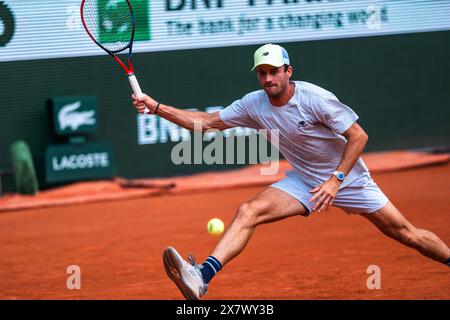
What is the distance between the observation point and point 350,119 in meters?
5.20

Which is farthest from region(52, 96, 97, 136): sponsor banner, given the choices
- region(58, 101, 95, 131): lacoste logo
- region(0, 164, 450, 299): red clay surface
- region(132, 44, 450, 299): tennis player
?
region(132, 44, 450, 299): tennis player

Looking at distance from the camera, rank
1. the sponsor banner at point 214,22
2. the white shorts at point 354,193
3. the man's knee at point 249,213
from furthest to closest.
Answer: the sponsor banner at point 214,22 < the white shorts at point 354,193 < the man's knee at point 249,213

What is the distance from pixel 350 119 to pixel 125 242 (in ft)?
13.3

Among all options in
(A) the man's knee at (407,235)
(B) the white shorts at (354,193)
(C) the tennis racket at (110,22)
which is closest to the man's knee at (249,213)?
(B) the white shorts at (354,193)

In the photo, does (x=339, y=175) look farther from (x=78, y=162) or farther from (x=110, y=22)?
(x=78, y=162)

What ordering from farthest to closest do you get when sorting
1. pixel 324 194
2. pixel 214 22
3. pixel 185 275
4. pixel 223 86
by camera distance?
pixel 223 86 < pixel 214 22 < pixel 324 194 < pixel 185 275

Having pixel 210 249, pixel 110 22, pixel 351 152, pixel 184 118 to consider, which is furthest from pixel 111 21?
pixel 210 249

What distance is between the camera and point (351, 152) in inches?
204

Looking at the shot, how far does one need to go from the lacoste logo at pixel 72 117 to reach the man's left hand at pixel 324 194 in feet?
22.4

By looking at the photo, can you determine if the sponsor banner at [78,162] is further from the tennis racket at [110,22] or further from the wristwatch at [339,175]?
the wristwatch at [339,175]

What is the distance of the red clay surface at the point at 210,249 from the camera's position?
6672 mm

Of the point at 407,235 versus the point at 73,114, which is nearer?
the point at 407,235

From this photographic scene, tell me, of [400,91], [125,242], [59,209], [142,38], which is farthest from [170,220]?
[400,91]

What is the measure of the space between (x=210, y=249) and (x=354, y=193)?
9.28 feet
